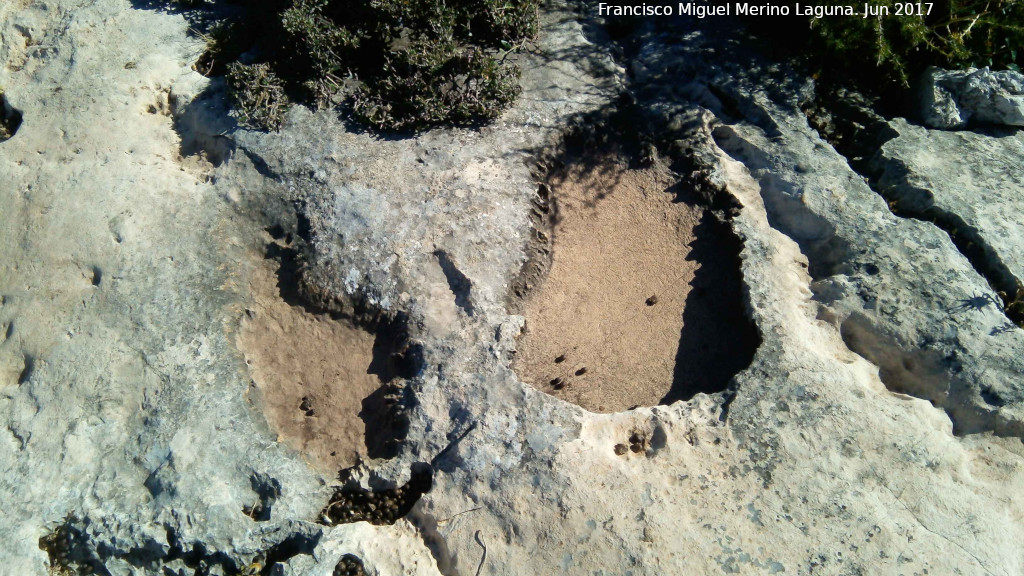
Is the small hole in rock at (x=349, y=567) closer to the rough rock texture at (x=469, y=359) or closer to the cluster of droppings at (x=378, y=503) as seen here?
the rough rock texture at (x=469, y=359)

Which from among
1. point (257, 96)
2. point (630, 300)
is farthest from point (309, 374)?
point (630, 300)

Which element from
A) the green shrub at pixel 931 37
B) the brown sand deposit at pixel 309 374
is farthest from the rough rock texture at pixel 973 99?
the brown sand deposit at pixel 309 374

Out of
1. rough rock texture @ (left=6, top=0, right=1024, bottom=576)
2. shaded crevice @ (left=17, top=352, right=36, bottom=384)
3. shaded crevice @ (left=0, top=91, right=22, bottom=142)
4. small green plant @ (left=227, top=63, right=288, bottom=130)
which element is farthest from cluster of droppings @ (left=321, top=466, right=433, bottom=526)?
shaded crevice @ (left=0, top=91, right=22, bottom=142)

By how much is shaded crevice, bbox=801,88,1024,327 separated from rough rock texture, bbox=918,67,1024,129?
1.99 feet

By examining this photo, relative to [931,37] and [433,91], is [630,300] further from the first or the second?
[931,37]

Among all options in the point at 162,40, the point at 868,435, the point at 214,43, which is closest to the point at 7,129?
the point at 162,40

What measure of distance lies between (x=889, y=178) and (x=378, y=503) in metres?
6.23

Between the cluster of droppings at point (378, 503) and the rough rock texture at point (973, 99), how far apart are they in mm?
6887

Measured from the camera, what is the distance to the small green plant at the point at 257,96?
780 centimetres

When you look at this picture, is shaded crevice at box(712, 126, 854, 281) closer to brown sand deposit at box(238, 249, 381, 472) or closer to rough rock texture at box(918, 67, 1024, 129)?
rough rock texture at box(918, 67, 1024, 129)

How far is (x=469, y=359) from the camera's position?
6414 mm

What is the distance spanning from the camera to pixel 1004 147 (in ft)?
25.0

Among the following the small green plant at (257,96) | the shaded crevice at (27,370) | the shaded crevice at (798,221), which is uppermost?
the small green plant at (257,96)

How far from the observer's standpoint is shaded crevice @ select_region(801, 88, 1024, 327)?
669 cm
